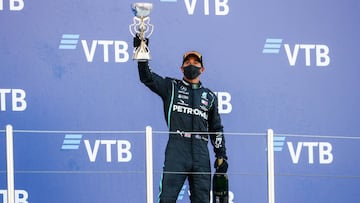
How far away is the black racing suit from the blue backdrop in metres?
0.49

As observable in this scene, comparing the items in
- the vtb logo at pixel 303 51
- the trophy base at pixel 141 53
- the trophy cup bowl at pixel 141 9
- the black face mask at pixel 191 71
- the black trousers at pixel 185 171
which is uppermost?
the trophy cup bowl at pixel 141 9

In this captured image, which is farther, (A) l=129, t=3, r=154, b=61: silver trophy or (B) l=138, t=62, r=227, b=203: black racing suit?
(B) l=138, t=62, r=227, b=203: black racing suit

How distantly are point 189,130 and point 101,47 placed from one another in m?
0.91

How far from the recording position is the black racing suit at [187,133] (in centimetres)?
603

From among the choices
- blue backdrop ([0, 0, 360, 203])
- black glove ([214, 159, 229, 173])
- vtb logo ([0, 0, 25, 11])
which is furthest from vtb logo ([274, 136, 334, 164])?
vtb logo ([0, 0, 25, 11])

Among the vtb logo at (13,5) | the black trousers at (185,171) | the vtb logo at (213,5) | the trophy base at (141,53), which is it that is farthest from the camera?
the vtb logo at (213,5)

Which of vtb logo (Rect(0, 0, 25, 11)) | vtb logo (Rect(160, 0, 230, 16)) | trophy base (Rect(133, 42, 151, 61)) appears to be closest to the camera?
trophy base (Rect(133, 42, 151, 61))

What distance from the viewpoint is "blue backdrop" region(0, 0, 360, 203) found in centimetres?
666

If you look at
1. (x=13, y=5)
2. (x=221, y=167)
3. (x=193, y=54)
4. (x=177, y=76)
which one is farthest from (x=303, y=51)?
(x=13, y=5)

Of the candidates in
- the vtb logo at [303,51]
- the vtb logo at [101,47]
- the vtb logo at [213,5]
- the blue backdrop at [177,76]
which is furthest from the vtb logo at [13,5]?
the vtb logo at [303,51]

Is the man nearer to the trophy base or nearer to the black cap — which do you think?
the black cap

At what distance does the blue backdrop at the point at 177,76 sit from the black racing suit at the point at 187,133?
0.49m

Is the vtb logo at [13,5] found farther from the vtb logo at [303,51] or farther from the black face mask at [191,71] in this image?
the vtb logo at [303,51]

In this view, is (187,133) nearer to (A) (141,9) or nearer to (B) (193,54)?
(B) (193,54)
